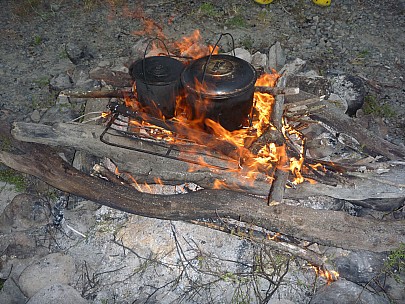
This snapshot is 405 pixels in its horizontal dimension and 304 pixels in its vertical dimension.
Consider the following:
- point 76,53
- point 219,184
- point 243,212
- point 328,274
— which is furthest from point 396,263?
point 76,53

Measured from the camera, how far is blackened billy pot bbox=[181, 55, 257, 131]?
3502 mm

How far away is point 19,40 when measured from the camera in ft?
21.7

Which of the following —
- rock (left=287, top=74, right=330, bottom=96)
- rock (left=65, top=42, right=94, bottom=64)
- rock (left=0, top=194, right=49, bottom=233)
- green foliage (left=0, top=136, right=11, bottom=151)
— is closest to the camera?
rock (left=0, top=194, right=49, bottom=233)

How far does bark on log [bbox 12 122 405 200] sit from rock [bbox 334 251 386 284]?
0.51 meters

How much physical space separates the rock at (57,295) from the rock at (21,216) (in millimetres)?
817

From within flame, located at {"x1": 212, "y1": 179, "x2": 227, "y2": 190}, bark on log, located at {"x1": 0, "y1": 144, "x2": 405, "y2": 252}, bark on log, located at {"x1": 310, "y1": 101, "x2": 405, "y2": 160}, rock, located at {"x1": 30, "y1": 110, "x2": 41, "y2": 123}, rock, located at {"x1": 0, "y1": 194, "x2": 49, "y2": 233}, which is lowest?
rock, located at {"x1": 0, "y1": 194, "x2": 49, "y2": 233}

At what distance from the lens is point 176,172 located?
3.72 m

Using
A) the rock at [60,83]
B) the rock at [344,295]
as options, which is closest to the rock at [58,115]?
the rock at [60,83]

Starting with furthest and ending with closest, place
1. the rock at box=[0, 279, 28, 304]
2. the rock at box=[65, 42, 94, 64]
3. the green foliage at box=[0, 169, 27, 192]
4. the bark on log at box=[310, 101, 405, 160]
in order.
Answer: the rock at box=[65, 42, 94, 64]
the green foliage at box=[0, 169, 27, 192]
the bark on log at box=[310, 101, 405, 160]
the rock at box=[0, 279, 28, 304]

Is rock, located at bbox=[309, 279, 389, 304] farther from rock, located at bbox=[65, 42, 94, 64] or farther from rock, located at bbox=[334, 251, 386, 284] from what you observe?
rock, located at bbox=[65, 42, 94, 64]

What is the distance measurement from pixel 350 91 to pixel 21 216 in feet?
13.0

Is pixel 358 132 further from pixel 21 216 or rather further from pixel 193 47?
pixel 21 216

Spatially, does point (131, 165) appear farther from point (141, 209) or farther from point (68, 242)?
point (68, 242)

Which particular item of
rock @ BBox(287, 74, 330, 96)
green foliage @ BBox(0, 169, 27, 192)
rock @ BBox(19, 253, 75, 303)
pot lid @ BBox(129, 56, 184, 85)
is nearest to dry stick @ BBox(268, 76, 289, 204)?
rock @ BBox(287, 74, 330, 96)
